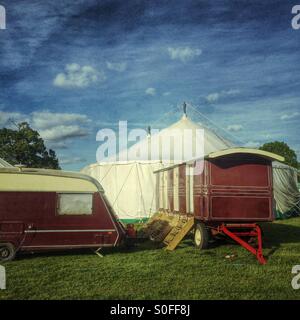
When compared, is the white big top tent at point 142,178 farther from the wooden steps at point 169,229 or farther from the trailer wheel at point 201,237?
the trailer wheel at point 201,237

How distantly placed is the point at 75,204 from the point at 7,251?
223cm

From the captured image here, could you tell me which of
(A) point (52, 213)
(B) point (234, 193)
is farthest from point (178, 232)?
(A) point (52, 213)

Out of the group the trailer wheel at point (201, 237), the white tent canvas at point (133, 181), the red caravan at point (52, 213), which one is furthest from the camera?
the white tent canvas at point (133, 181)

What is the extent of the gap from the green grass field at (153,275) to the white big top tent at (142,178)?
8.91 m

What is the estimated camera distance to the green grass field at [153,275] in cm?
763

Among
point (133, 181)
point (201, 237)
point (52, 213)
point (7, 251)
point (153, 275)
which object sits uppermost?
point (133, 181)

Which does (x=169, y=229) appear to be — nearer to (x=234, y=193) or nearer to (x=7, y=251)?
(x=234, y=193)

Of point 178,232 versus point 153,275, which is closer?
point 153,275

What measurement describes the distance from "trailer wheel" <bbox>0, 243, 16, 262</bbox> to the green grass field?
0.26 m

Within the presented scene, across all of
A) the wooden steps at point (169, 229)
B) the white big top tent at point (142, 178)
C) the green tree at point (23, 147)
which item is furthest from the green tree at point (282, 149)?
the wooden steps at point (169, 229)

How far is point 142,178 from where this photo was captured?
21719 millimetres

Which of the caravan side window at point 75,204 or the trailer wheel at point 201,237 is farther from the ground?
the caravan side window at point 75,204
